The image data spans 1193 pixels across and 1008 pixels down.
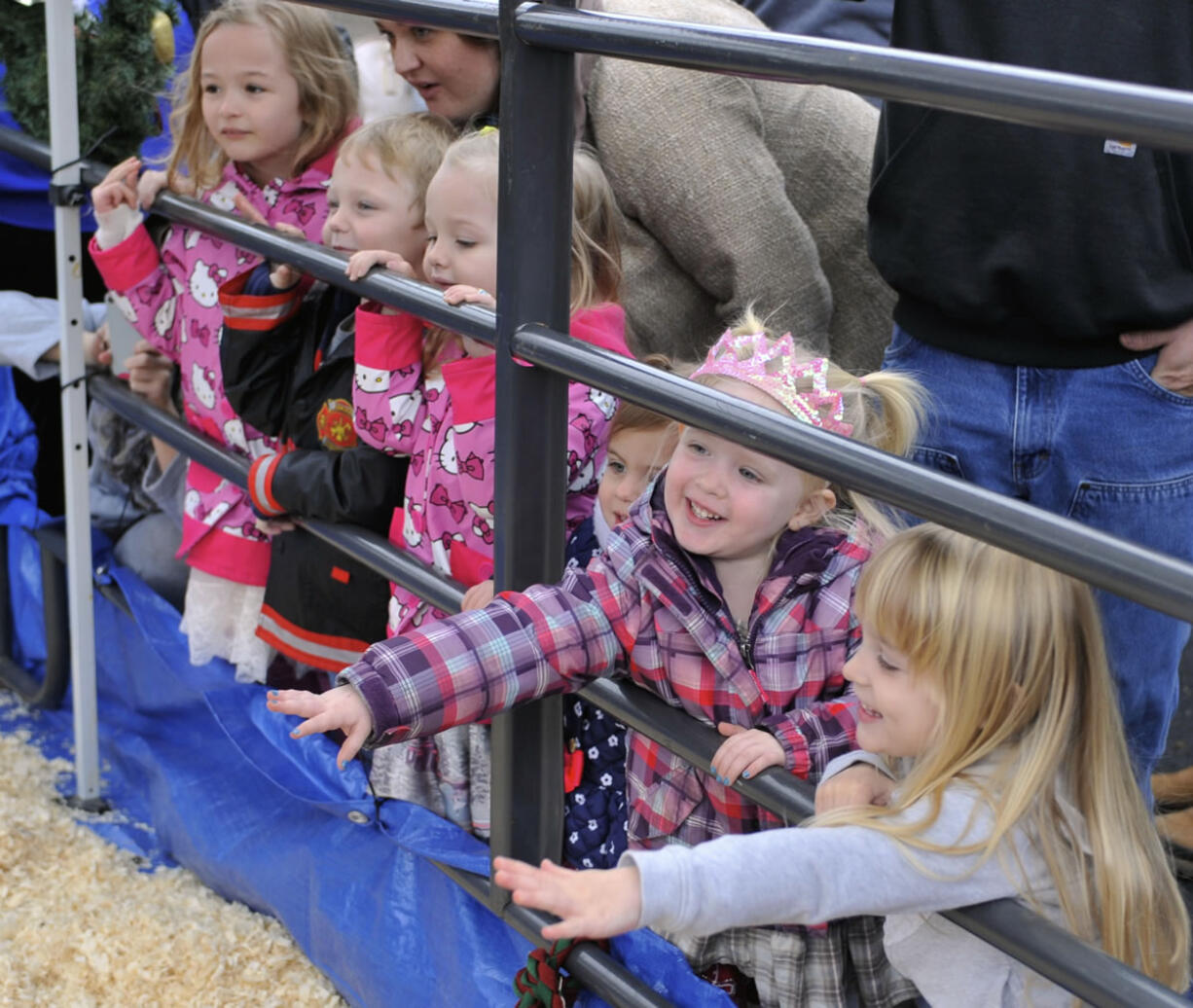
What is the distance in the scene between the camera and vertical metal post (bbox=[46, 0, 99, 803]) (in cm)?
236

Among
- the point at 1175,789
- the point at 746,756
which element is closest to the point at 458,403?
the point at 746,756

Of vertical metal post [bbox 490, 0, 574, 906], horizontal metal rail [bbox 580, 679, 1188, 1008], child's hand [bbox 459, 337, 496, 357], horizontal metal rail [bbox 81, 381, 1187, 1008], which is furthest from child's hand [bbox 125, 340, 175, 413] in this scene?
horizontal metal rail [bbox 580, 679, 1188, 1008]

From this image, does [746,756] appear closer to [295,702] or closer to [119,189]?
[295,702]

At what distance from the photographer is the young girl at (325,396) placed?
208 cm

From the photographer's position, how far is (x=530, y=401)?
1.54m

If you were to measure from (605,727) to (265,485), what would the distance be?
0.63m

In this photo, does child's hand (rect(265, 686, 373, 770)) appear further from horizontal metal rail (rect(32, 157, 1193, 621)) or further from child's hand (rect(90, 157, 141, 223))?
child's hand (rect(90, 157, 141, 223))

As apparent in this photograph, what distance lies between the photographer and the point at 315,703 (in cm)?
139

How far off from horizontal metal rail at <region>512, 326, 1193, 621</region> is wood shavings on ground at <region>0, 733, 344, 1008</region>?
1.12m

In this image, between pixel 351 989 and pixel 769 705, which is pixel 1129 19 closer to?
pixel 769 705

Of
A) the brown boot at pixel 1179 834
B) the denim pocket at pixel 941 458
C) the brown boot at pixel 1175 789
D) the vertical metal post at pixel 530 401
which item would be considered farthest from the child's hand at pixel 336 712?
the brown boot at pixel 1175 789

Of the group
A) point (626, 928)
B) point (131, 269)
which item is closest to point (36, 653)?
point (131, 269)

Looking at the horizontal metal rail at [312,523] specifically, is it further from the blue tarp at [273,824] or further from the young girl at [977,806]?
the young girl at [977,806]

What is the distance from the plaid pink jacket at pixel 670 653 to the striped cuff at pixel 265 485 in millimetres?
672
